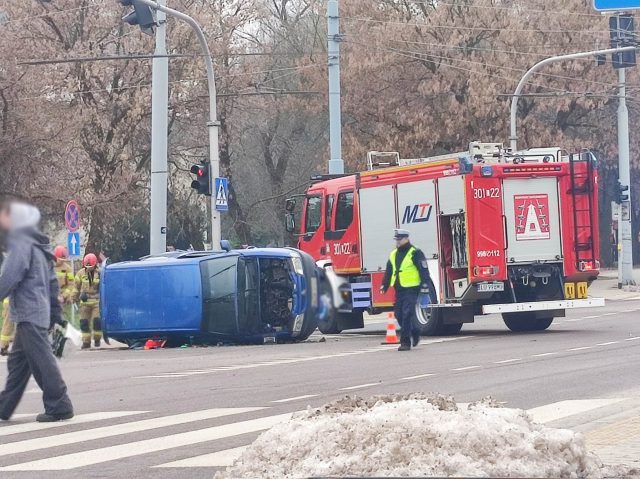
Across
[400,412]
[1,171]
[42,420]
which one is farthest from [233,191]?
[400,412]

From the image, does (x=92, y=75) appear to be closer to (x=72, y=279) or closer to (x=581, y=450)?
(x=72, y=279)

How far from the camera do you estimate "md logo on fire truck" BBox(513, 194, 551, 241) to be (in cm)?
2452

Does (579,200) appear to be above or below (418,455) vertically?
above

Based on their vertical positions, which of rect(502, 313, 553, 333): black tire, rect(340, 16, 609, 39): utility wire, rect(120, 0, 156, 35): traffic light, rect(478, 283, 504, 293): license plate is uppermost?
rect(340, 16, 609, 39): utility wire

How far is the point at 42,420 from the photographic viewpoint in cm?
1205

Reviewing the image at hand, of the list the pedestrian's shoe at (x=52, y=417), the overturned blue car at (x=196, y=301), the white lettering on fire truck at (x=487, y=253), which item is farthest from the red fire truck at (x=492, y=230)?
the pedestrian's shoe at (x=52, y=417)

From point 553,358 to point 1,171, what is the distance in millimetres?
21155

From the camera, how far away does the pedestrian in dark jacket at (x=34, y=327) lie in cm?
1134

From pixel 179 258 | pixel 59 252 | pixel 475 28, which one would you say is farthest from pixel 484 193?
pixel 475 28

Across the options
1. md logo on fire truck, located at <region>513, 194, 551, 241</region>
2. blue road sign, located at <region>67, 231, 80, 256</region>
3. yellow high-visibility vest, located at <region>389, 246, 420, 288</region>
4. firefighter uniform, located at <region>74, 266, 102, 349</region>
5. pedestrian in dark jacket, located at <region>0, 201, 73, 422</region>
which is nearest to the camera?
pedestrian in dark jacket, located at <region>0, 201, 73, 422</region>

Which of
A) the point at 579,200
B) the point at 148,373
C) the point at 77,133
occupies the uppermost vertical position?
the point at 77,133

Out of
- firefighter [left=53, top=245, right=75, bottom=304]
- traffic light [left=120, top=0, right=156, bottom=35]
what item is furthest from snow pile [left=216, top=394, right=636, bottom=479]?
traffic light [left=120, top=0, right=156, bottom=35]

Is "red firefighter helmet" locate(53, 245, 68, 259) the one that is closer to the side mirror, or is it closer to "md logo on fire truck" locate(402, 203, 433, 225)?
the side mirror

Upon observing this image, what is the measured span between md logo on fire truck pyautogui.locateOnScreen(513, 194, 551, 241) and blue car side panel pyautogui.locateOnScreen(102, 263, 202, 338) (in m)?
5.89
